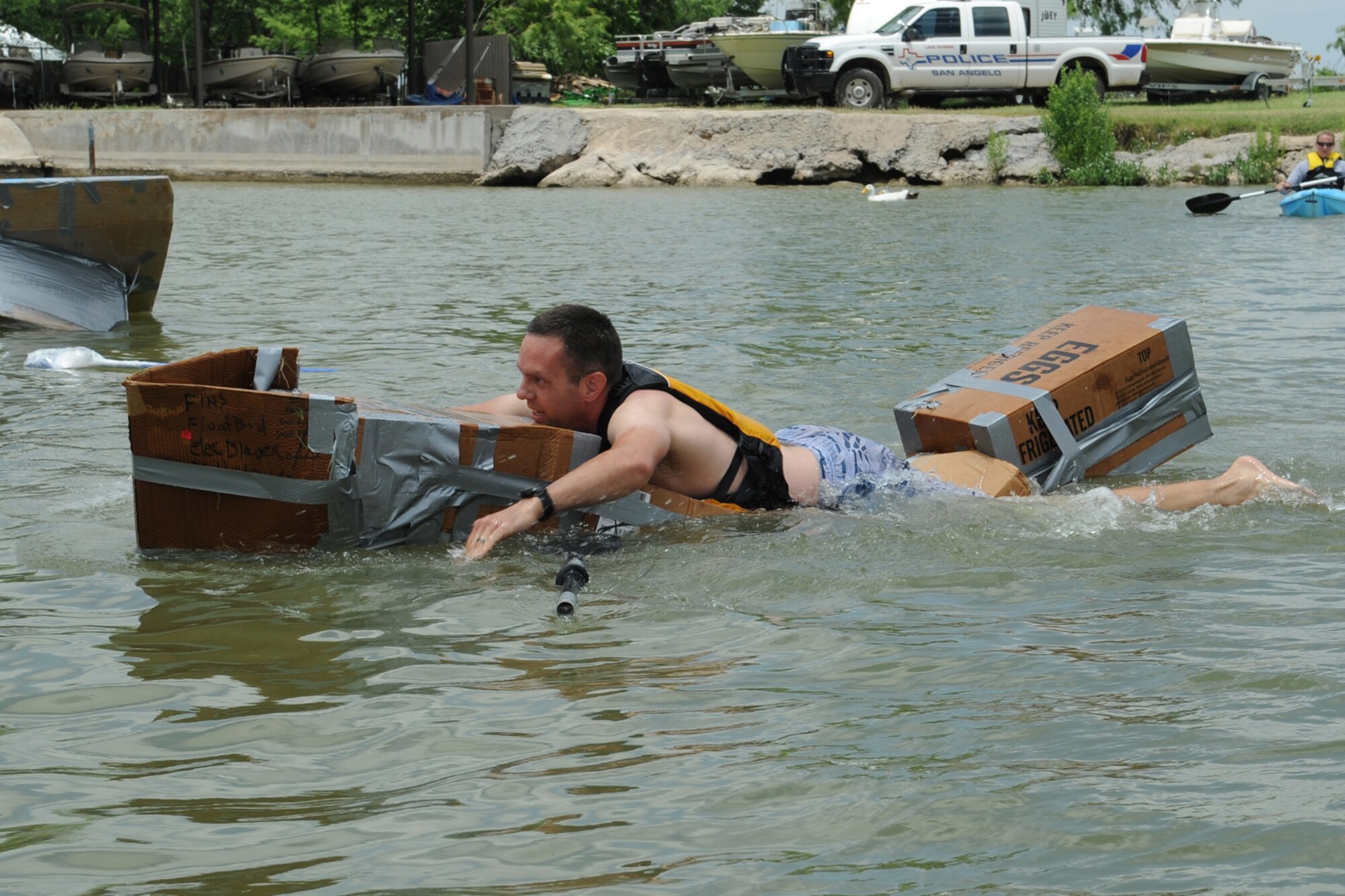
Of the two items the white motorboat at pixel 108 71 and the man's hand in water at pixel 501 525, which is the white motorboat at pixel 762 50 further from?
the man's hand in water at pixel 501 525

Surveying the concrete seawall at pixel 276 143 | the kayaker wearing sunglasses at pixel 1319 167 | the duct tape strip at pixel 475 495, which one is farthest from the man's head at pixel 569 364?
the concrete seawall at pixel 276 143

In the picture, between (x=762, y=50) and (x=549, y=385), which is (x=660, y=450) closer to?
(x=549, y=385)

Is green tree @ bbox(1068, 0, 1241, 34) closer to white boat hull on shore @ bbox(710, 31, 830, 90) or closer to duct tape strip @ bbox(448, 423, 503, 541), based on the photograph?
white boat hull on shore @ bbox(710, 31, 830, 90)

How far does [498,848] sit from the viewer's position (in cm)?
305

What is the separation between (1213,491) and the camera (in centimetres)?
595

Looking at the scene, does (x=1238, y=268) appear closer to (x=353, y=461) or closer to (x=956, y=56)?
(x=353, y=461)

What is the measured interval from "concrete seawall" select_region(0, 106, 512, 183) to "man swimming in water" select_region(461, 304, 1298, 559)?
27110 millimetres

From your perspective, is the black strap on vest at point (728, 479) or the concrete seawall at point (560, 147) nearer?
the black strap on vest at point (728, 479)

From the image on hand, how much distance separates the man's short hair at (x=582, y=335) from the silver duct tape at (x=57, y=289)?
7.59 metres

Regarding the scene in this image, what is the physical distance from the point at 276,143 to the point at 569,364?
2965 centimetres

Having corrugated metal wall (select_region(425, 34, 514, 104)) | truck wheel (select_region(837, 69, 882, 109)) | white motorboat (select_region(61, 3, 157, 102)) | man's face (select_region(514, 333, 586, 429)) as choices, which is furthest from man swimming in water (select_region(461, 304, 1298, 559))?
white motorboat (select_region(61, 3, 157, 102))

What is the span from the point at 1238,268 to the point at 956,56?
58.7ft

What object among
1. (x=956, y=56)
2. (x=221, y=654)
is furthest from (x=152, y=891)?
(x=956, y=56)

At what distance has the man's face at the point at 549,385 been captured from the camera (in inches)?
205
